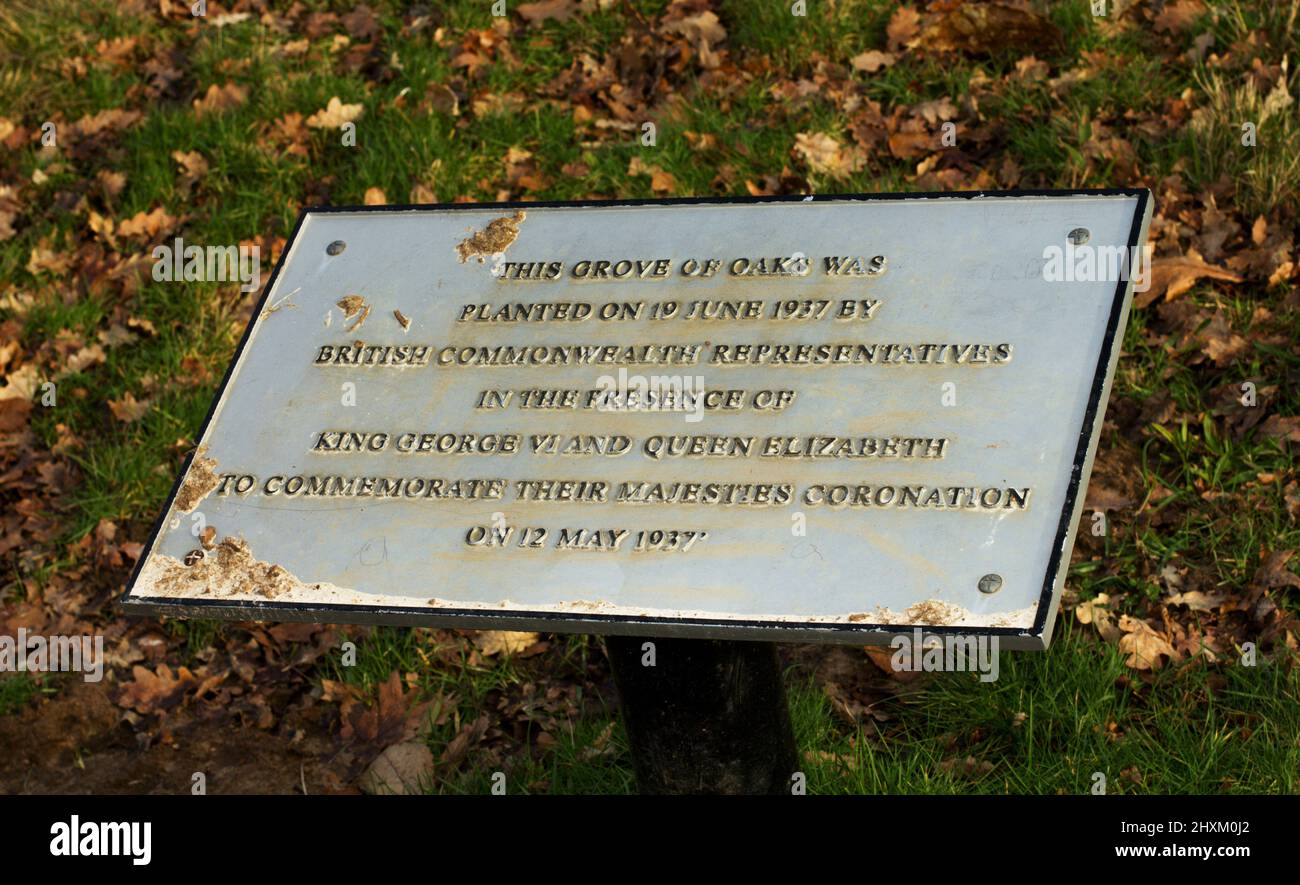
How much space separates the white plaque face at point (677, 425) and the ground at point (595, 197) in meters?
1.15

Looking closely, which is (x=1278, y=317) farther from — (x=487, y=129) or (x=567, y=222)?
(x=487, y=129)

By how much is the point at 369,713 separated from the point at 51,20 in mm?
4230

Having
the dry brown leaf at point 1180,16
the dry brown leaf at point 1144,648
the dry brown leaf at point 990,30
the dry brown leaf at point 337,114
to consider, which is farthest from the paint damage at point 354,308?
the dry brown leaf at point 1180,16

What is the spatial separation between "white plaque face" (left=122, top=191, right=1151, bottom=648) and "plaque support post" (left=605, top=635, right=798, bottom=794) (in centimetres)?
32

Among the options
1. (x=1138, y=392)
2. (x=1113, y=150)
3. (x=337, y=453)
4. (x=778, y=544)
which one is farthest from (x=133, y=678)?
(x=1113, y=150)

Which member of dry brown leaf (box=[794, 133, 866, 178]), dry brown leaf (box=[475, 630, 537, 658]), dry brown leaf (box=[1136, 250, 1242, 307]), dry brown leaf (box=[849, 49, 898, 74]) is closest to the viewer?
dry brown leaf (box=[475, 630, 537, 658])

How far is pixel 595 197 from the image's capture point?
580cm

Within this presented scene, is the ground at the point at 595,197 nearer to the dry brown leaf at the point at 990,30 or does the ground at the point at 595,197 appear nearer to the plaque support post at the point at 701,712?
the dry brown leaf at the point at 990,30

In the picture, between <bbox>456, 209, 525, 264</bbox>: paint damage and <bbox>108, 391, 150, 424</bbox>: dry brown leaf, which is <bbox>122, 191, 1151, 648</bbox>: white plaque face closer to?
<bbox>456, 209, 525, 264</bbox>: paint damage

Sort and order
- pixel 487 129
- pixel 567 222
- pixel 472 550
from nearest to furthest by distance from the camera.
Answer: pixel 472 550 → pixel 567 222 → pixel 487 129

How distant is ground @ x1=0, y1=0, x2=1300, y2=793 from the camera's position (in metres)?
3.96

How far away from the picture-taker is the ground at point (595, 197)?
3.96 metres

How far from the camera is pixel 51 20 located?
7.05 m

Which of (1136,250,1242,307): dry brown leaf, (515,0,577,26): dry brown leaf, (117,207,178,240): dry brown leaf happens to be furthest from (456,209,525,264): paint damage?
(515,0,577,26): dry brown leaf
